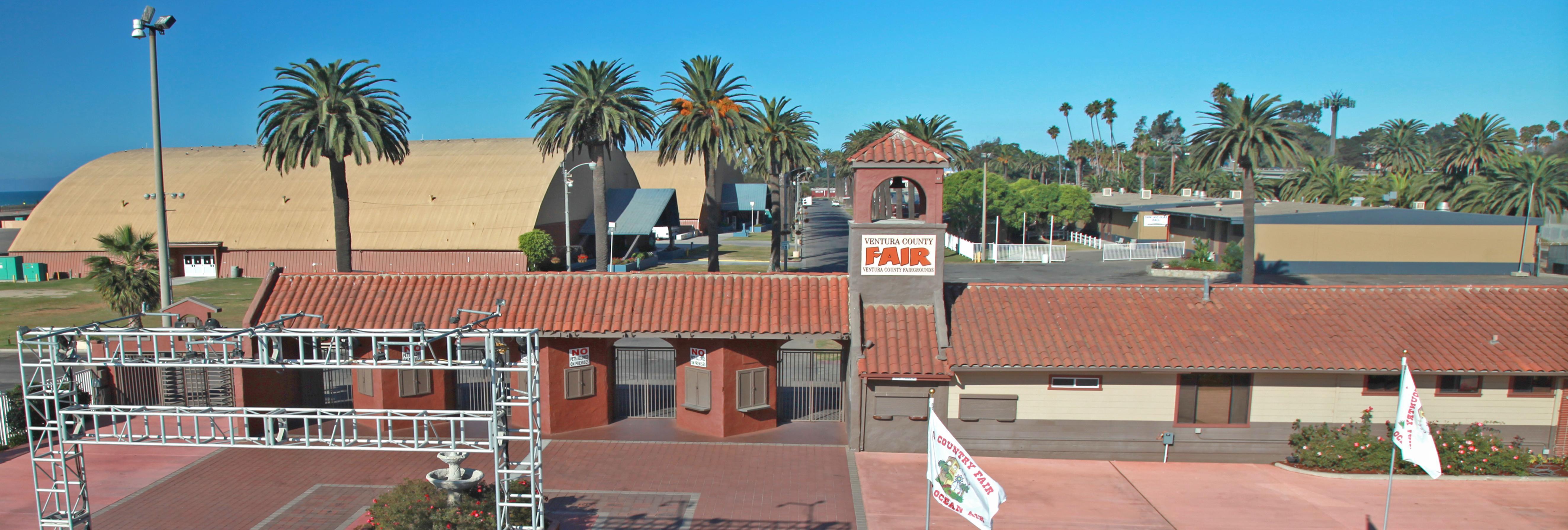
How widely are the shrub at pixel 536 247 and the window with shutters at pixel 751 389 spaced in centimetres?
3308

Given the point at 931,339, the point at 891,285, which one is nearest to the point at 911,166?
the point at 891,285

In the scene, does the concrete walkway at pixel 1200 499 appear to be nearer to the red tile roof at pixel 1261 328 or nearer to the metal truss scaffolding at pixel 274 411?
the red tile roof at pixel 1261 328

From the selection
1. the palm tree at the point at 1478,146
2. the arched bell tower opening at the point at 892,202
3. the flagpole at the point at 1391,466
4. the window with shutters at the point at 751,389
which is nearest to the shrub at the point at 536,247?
the arched bell tower opening at the point at 892,202

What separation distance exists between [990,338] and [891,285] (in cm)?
236

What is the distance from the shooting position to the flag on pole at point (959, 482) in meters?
10.2

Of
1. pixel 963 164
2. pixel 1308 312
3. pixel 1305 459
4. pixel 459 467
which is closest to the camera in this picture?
pixel 459 467

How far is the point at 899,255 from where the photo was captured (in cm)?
1781

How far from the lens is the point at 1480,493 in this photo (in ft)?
48.4

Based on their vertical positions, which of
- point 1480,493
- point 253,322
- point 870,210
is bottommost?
point 1480,493

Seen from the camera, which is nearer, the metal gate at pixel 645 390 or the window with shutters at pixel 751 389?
the window with shutters at pixel 751 389

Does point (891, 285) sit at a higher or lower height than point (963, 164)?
lower

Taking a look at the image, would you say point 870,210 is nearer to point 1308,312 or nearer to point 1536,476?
point 1308,312

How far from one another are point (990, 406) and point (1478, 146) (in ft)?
220

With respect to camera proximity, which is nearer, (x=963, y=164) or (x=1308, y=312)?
(x=1308, y=312)
